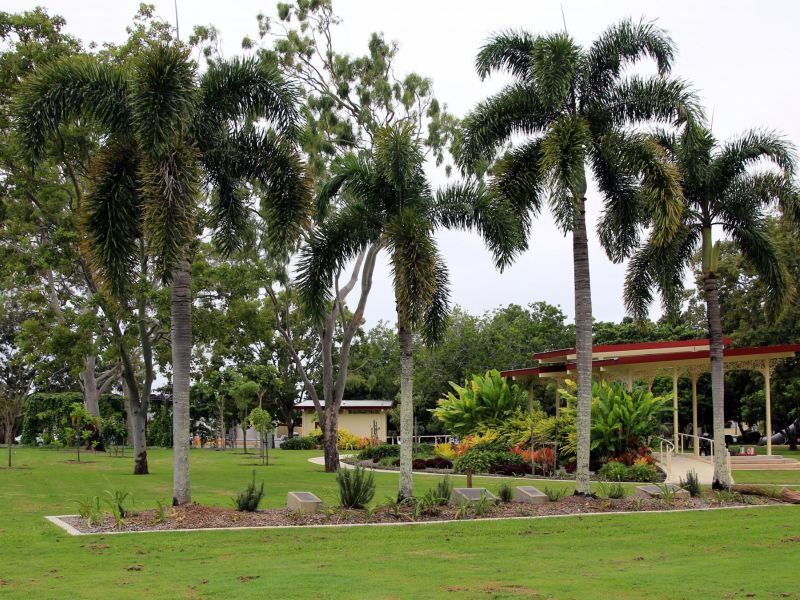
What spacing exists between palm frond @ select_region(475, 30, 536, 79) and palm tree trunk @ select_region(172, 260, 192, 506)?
24.4 feet

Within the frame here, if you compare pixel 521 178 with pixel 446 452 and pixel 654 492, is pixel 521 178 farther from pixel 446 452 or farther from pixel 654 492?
pixel 446 452

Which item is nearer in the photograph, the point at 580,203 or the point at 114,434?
the point at 580,203

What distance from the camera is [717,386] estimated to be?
19500 millimetres

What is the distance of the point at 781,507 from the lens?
57.0 feet

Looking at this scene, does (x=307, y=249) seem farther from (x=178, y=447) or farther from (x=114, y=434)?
(x=114, y=434)

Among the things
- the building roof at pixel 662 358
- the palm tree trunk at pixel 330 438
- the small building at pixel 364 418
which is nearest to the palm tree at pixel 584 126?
the building roof at pixel 662 358

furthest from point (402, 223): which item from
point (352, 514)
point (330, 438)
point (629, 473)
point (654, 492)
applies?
point (330, 438)

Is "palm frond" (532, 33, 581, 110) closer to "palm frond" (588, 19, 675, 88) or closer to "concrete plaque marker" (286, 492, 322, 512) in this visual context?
"palm frond" (588, 19, 675, 88)

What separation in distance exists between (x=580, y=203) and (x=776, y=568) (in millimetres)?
9118

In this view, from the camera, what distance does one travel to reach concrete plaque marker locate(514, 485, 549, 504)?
16828 mm

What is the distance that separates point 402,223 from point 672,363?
15229mm

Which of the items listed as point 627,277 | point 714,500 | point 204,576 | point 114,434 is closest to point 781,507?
point 714,500

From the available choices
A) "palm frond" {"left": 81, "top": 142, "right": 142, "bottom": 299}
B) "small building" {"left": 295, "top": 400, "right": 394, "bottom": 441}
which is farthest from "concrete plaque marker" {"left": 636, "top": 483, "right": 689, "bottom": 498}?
"small building" {"left": 295, "top": 400, "right": 394, "bottom": 441}

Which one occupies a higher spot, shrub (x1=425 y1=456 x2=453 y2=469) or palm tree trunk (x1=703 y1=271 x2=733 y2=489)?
palm tree trunk (x1=703 y1=271 x2=733 y2=489)
